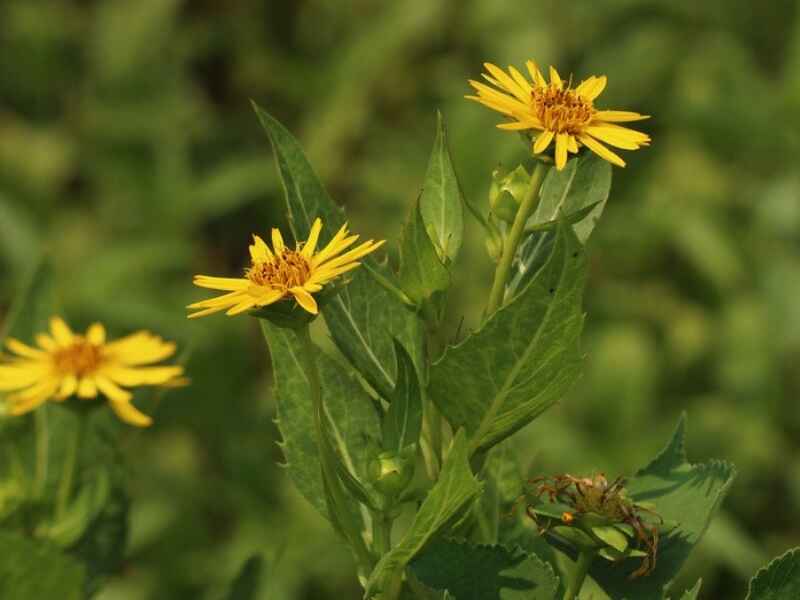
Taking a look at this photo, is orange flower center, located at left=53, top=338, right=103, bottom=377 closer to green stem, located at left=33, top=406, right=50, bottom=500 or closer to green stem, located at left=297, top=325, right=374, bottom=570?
green stem, located at left=33, top=406, right=50, bottom=500

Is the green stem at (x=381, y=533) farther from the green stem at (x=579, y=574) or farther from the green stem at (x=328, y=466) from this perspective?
the green stem at (x=579, y=574)

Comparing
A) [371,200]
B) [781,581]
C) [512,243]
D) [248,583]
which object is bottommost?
[781,581]

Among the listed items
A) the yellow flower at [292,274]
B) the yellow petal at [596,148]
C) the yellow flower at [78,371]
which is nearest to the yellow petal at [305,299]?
the yellow flower at [292,274]

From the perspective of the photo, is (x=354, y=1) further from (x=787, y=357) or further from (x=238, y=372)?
(x=787, y=357)

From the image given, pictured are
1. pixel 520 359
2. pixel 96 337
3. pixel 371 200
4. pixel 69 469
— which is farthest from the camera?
pixel 371 200

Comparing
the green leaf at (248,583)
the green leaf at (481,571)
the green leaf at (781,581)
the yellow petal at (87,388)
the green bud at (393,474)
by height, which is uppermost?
the yellow petal at (87,388)

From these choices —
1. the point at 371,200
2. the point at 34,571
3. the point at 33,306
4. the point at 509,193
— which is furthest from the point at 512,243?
the point at 371,200

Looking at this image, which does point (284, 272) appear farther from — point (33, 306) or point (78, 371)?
point (33, 306)
